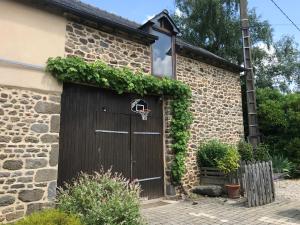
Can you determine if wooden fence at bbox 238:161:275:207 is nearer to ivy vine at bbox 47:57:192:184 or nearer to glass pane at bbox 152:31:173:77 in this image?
ivy vine at bbox 47:57:192:184

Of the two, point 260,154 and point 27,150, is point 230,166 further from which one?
point 27,150

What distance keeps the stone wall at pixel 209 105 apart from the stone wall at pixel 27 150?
4043mm

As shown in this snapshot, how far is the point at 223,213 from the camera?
732cm

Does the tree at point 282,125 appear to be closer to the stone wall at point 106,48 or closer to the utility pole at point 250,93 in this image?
the utility pole at point 250,93

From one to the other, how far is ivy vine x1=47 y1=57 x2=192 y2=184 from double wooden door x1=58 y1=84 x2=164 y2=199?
32 centimetres

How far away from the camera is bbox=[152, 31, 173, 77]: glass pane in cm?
980

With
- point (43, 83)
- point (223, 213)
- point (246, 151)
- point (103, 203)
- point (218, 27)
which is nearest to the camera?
point (103, 203)

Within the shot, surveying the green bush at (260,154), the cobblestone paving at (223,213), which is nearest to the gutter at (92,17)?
the cobblestone paving at (223,213)

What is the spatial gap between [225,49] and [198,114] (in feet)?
37.2

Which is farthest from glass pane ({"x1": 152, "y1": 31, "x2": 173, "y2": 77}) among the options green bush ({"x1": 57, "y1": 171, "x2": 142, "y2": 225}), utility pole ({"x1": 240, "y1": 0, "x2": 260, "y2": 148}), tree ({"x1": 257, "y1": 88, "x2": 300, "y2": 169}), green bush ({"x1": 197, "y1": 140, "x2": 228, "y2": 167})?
tree ({"x1": 257, "y1": 88, "x2": 300, "y2": 169})

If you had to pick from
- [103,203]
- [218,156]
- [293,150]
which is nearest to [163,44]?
[218,156]

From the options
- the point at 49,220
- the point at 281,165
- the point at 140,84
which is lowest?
the point at 49,220

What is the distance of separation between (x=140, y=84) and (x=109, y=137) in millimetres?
1765

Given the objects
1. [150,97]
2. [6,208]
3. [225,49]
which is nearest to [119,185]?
[6,208]
